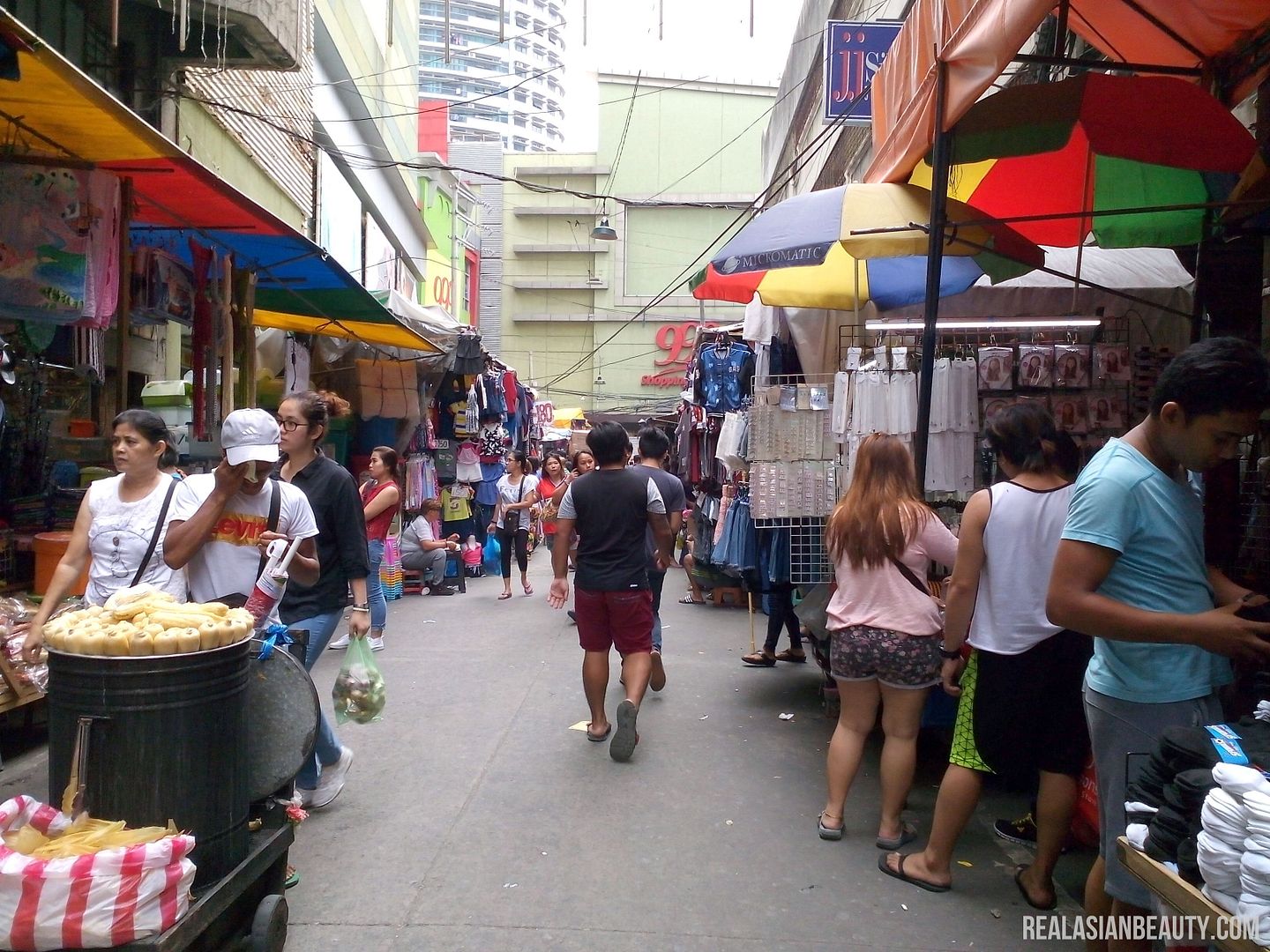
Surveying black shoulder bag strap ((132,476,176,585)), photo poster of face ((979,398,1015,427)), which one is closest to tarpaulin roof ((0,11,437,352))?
black shoulder bag strap ((132,476,176,585))

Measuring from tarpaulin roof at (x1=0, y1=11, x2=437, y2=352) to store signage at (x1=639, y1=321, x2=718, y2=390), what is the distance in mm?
34007

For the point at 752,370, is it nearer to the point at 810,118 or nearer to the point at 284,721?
the point at 284,721

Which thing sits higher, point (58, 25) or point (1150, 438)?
point (58, 25)

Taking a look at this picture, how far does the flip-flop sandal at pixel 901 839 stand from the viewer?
434 cm

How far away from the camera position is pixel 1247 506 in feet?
13.9

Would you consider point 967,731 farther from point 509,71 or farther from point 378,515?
point 509,71

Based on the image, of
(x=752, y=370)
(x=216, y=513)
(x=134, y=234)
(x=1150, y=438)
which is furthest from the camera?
(x=752, y=370)

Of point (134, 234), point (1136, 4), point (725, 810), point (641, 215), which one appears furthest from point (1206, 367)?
point (641, 215)

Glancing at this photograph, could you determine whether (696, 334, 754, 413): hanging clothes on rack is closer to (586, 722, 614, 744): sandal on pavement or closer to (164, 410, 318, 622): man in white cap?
(586, 722, 614, 744): sandal on pavement

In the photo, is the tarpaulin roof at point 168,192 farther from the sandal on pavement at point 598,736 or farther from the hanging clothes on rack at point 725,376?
the sandal on pavement at point 598,736

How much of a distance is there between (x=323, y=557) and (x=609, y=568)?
5.68ft

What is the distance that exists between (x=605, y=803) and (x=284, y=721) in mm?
1916

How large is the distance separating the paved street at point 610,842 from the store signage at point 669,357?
3710cm

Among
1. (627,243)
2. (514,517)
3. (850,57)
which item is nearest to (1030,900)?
(514,517)
